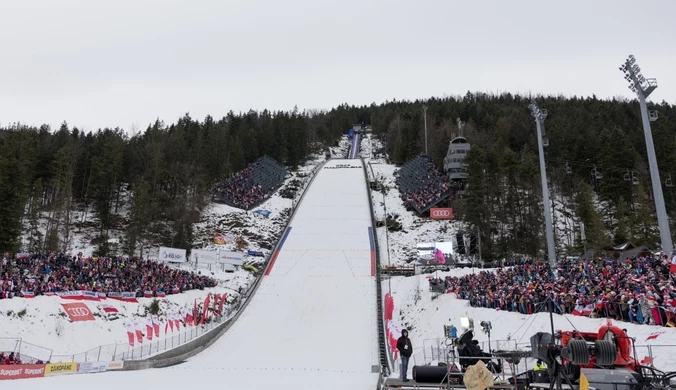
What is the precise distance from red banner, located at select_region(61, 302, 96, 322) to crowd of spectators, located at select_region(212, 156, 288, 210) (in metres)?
32.7

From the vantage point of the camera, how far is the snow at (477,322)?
1398cm

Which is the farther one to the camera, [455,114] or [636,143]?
[455,114]

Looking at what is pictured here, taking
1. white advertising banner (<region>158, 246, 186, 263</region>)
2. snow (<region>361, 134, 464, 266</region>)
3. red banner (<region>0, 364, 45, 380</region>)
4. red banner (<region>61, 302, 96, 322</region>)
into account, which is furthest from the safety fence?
white advertising banner (<region>158, 246, 186, 263</region>)

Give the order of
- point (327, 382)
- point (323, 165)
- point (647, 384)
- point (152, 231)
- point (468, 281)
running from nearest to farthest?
point (647, 384) < point (327, 382) < point (468, 281) < point (152, 231) < point (323, 165)

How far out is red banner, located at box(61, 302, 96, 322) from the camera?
77.3 ft

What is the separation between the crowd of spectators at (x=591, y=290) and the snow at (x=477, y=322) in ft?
1.56

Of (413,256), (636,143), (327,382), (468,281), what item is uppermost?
(636,143)

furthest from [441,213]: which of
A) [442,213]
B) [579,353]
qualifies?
[579,353]

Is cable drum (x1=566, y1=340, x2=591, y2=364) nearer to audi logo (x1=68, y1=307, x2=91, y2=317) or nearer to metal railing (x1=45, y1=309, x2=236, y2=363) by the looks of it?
metal railing (x1=45, y1=309, x2=236, y2=363)

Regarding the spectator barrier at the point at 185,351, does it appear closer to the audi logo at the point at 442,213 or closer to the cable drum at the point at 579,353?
the cable drum at the point at 579,353

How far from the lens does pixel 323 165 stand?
89.6 metres

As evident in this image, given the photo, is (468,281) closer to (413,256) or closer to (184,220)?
(413,256)

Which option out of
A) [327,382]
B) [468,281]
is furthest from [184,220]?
[327,382]

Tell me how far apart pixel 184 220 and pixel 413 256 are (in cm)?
2133
